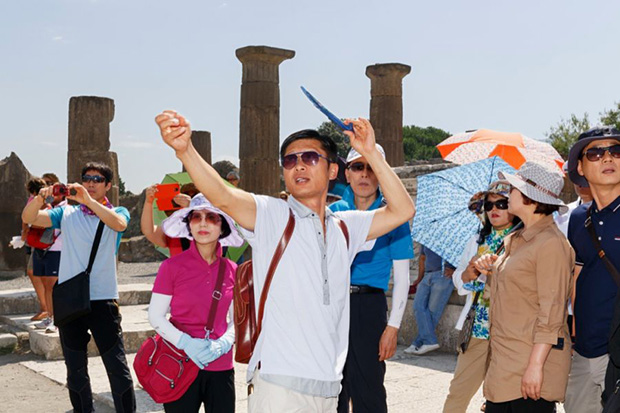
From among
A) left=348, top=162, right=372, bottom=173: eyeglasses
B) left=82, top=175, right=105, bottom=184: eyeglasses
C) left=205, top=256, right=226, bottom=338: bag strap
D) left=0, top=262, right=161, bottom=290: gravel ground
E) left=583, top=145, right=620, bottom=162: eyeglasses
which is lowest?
left=0, top=262, right=161, bottom=290: gravel ground

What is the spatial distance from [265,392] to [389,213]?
871mm

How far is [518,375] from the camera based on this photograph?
3312 mm

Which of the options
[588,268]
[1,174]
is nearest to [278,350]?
[588,268]

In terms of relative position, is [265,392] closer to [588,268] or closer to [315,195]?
[315,195]

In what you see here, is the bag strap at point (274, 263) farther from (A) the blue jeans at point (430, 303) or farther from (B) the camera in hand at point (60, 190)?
(A) the blue jeans at point (430, 303)

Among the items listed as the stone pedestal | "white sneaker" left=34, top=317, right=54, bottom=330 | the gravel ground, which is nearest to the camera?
"white sneaker" left=34, top=317, right=54, bottom=330

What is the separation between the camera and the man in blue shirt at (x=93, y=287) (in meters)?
4.85

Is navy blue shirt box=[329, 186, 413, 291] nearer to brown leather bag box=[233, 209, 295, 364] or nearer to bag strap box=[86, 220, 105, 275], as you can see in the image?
brown leather bag box=[233, 209, 295, 364]

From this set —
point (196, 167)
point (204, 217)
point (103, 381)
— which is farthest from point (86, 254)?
point (196, 167)

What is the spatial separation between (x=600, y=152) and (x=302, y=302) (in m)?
1.70

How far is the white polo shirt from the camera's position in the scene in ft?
8.52

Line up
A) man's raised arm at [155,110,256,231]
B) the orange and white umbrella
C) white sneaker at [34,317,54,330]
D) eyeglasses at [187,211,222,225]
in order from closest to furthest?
man's raised arm at [155,110,256,231] < eyeglasses at [187,211,222,225] < the orange and white umbrella < white sneaker at [34,317,54,330]

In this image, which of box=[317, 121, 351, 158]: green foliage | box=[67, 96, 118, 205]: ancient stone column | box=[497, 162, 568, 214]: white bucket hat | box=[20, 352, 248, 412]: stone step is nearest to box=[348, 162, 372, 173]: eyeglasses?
box=[497, 162, 568, 214]: white bucket hat

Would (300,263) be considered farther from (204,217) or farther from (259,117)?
(259,117)
